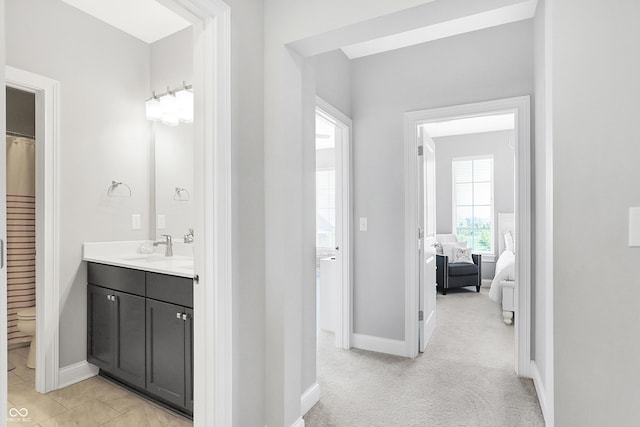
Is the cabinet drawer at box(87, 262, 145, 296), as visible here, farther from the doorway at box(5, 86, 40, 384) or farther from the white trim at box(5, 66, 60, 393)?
the doorway at box(5, 86, 40, 384)

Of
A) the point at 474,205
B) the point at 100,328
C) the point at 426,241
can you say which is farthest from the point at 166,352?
the point at 474,205

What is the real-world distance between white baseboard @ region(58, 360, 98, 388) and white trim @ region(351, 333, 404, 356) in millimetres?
2071

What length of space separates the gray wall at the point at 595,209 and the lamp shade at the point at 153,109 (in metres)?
2.75

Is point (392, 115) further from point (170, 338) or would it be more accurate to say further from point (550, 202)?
point (170, 338)

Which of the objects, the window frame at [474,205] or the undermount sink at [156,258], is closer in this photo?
the undermount sink at [156,258]

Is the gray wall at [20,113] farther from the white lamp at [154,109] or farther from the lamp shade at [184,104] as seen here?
the lamp shade at [184,104]

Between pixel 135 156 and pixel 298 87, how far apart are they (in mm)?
1811

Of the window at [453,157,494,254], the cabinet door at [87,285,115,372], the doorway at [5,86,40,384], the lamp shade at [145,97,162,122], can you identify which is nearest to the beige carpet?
the cabinet door at [87,285,115,372]

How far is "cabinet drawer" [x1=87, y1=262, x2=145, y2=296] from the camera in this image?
222cm

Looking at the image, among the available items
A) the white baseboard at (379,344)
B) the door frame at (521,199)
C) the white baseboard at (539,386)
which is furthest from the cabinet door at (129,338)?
the door frame at (521,199)

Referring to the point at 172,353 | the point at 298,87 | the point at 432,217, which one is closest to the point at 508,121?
the point at 432,217

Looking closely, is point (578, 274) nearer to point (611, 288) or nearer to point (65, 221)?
point (611, 288)

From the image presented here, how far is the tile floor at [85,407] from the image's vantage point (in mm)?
2029

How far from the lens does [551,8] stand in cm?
124
